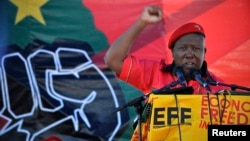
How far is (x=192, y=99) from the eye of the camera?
1825 mm

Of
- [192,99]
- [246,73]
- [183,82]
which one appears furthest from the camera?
[246,73]

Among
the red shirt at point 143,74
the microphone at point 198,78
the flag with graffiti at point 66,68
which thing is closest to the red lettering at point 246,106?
the microphone at point 198,78

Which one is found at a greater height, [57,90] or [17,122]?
[57,90]

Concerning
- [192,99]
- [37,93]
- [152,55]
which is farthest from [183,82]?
[37,93]

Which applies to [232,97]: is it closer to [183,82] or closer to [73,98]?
[183,82]

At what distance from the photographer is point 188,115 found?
1796 mm

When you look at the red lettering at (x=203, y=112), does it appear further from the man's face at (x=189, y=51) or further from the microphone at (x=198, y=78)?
the man's face at (x=189, y=51)

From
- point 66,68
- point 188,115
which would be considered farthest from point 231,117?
point 66,68

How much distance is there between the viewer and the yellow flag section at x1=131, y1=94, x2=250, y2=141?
1.77m

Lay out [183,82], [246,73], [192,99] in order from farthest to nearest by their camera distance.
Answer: [246,73] → [183,82] → [192,99]

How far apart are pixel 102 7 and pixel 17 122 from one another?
1.28 meters

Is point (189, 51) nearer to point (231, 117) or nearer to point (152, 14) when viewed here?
point (152, 14)

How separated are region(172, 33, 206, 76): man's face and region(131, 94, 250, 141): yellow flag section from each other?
511mm

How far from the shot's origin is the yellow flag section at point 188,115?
177 cm
